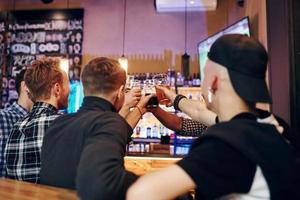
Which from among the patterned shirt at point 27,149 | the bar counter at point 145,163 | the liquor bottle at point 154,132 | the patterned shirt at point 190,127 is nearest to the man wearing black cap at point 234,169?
the patterned shirt at point 27,149

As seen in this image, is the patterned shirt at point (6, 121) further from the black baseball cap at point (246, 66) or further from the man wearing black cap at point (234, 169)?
the black baseball cap at point (246, 66)

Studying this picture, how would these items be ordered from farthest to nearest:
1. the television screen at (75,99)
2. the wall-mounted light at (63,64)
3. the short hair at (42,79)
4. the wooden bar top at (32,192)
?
the television screen at (75,99) → the wall-mounted light at (63,64) → the short hair at (42,79) → the wooden bar top at (32,192)

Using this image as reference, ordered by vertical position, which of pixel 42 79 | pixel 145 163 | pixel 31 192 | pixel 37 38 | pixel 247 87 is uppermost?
pixel 37 38

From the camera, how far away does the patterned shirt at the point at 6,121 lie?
200cm

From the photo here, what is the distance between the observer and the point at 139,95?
1835 mm

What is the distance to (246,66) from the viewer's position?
101cm

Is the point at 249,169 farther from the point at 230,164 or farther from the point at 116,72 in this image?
the point at 116,72

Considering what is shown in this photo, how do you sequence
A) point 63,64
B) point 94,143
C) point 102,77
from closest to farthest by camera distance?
point 94,143 → point 102,77 → point 63,64

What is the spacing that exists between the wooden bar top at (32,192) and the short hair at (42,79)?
599 millimetres

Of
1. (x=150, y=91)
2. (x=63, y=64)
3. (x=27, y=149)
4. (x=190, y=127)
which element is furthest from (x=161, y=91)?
(x=63, y=64)

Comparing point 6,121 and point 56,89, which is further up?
point 56,89

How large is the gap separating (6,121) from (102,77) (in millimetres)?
1016

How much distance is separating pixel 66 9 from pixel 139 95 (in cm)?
425

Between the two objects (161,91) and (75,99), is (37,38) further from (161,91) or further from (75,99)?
(161,91)
